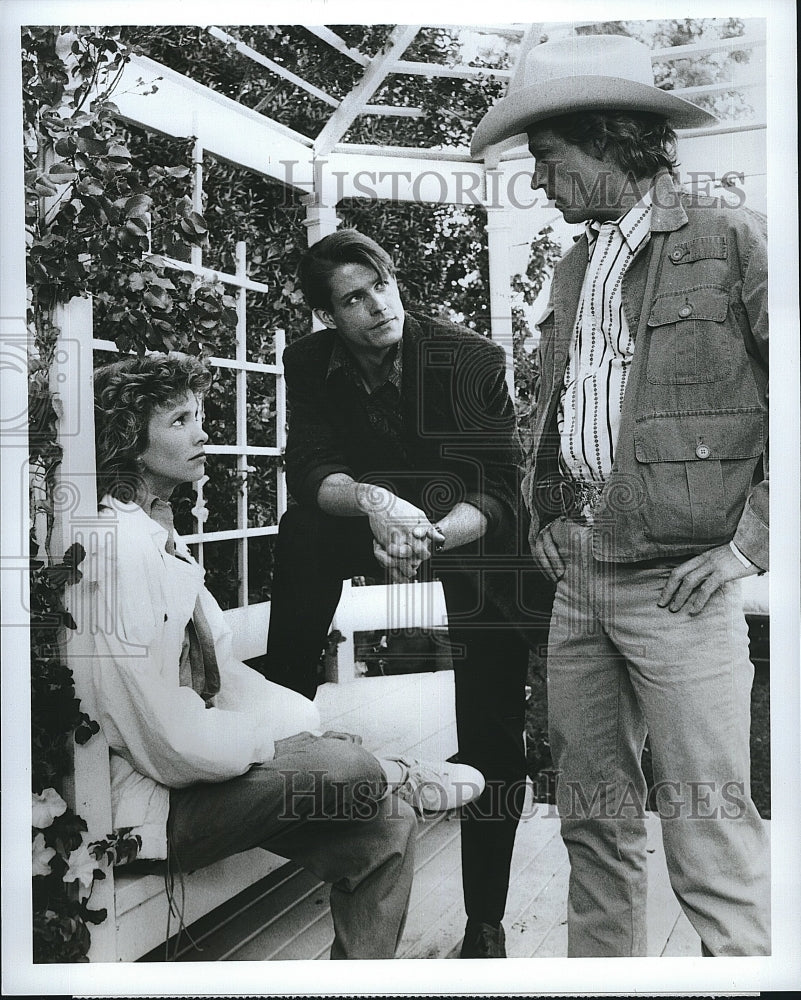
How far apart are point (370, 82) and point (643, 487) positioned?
1.44 m

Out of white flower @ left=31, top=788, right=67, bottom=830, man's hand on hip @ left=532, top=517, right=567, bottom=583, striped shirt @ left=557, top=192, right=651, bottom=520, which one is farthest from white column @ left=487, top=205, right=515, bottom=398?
white flower @ left=31, top=788, right=67, bottom=830

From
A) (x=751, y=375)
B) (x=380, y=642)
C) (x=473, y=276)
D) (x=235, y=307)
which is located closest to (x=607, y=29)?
(x=473, y=276)

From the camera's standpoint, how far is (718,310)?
301 centimetres

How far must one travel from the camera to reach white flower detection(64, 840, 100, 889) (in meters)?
3.09

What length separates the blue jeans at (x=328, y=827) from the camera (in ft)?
10.2

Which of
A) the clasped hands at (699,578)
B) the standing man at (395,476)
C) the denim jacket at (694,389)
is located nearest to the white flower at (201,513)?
the standing man at (395,476)

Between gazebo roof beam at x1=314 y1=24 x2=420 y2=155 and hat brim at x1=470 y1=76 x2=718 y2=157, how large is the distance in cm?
34

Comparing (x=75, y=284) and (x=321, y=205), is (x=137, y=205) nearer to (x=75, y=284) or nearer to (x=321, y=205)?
(x=75, y=284)

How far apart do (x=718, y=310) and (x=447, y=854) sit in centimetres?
182

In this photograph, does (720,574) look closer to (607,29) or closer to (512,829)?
(512,829)

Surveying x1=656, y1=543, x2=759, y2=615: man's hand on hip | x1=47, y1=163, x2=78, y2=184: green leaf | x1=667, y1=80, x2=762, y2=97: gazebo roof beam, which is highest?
x1=667, y1=80, x2=762, y2=97: gazebo roof beam

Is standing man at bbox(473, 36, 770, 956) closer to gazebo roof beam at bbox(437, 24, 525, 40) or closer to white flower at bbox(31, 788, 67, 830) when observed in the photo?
gazebo roof beam at bbox(437, 24, 525, 40)

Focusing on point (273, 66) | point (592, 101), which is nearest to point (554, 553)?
point (592, 101)

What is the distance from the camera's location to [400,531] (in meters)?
3.11
